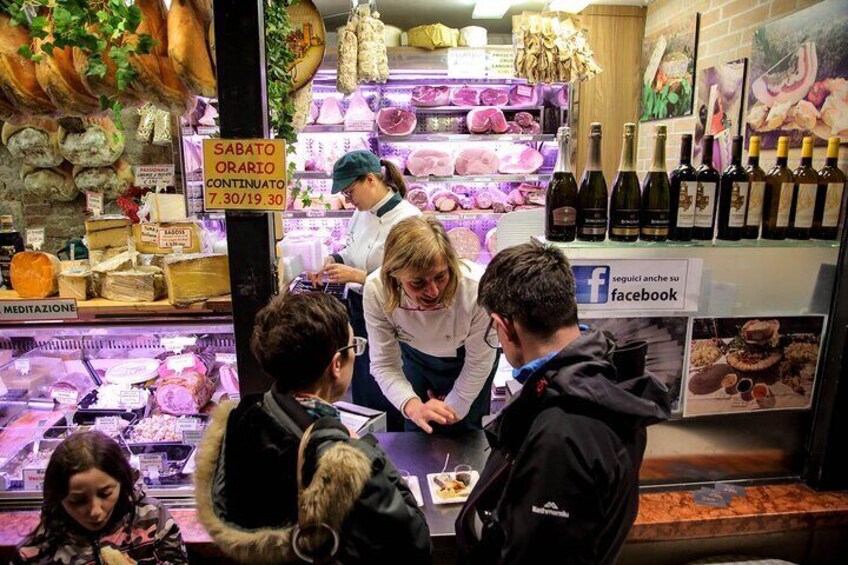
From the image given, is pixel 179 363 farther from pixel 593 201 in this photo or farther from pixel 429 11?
pixel 429 11

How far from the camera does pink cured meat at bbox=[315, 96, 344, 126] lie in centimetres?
544

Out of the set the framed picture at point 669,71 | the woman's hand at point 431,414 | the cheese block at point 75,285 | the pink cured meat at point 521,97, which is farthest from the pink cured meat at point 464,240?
the cheese block at point 75,285

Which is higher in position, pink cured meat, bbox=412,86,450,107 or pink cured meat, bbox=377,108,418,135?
pink cured meat, bbox=412,86,450,107

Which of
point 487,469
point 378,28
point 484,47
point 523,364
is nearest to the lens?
point 523,364

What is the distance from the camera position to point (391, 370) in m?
2.67

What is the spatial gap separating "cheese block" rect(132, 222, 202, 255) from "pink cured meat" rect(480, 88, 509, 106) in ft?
12.9

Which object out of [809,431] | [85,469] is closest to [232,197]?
[85,469]

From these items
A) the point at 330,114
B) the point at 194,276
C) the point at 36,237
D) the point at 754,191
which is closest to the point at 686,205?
the point at 754,191

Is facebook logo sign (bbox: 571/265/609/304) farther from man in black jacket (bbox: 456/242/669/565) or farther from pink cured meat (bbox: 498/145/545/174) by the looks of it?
pink cured meat (bbox: 498/145/545/174)

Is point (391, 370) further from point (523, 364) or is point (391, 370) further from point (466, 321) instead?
point (523, 364)

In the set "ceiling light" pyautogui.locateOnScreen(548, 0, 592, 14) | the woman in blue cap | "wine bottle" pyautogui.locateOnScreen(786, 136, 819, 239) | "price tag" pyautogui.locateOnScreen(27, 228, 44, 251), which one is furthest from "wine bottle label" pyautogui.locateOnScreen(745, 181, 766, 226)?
"ceiling light" pyautogui.locateOnScreen(548, 0, 592, 14)

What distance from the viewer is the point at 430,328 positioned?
2668 mm

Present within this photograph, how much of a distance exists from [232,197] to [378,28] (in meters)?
3.50

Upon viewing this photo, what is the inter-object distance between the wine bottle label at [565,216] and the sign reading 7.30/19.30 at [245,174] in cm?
100
